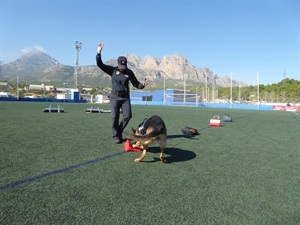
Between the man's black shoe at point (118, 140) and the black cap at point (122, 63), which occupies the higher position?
the black cap at point (122, 63)

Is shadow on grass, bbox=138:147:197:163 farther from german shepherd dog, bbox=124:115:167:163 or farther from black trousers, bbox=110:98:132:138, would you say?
black trousers, bbox=110:98:132:138

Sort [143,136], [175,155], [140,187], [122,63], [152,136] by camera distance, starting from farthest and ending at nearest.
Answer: [122,63] → [175,155] → [152,136] → [143,136] → [140,187]

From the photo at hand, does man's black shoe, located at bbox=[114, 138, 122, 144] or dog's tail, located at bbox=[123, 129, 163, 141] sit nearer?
dog's tail, located at bbox=[123, 129, 163, 141]

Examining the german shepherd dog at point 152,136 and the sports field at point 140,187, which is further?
the german shepherd dog at point 152,136

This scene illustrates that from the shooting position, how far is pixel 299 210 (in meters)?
3.09

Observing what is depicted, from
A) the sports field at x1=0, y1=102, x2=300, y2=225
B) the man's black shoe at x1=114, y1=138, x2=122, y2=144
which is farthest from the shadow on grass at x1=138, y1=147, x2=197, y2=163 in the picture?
the man's black shoe at x1=114, y1=138, x2=122, y2=144

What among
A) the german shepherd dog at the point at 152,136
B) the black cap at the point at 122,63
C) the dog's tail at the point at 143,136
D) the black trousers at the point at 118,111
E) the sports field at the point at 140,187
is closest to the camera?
the sports field at the point at 140,187

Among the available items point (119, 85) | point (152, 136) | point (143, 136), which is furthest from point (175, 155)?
point (119, 85)

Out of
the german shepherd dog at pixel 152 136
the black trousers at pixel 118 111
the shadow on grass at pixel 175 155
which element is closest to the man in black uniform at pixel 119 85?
the black trousers at pixel 118 111

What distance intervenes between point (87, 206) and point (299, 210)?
7.54 ft

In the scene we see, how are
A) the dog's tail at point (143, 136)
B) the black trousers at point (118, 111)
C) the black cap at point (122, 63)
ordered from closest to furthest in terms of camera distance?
the dog's tail at point (143, 136)
the black cap at point (122, 63)
the black trousers at point (118, 111)

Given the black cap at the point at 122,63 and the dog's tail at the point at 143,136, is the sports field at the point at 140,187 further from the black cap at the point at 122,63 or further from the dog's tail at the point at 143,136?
the black cap at the point at 122,63

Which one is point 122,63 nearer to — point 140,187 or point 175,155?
point 175,155

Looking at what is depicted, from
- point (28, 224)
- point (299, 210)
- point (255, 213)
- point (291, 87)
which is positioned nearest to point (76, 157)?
point (28, 224)
